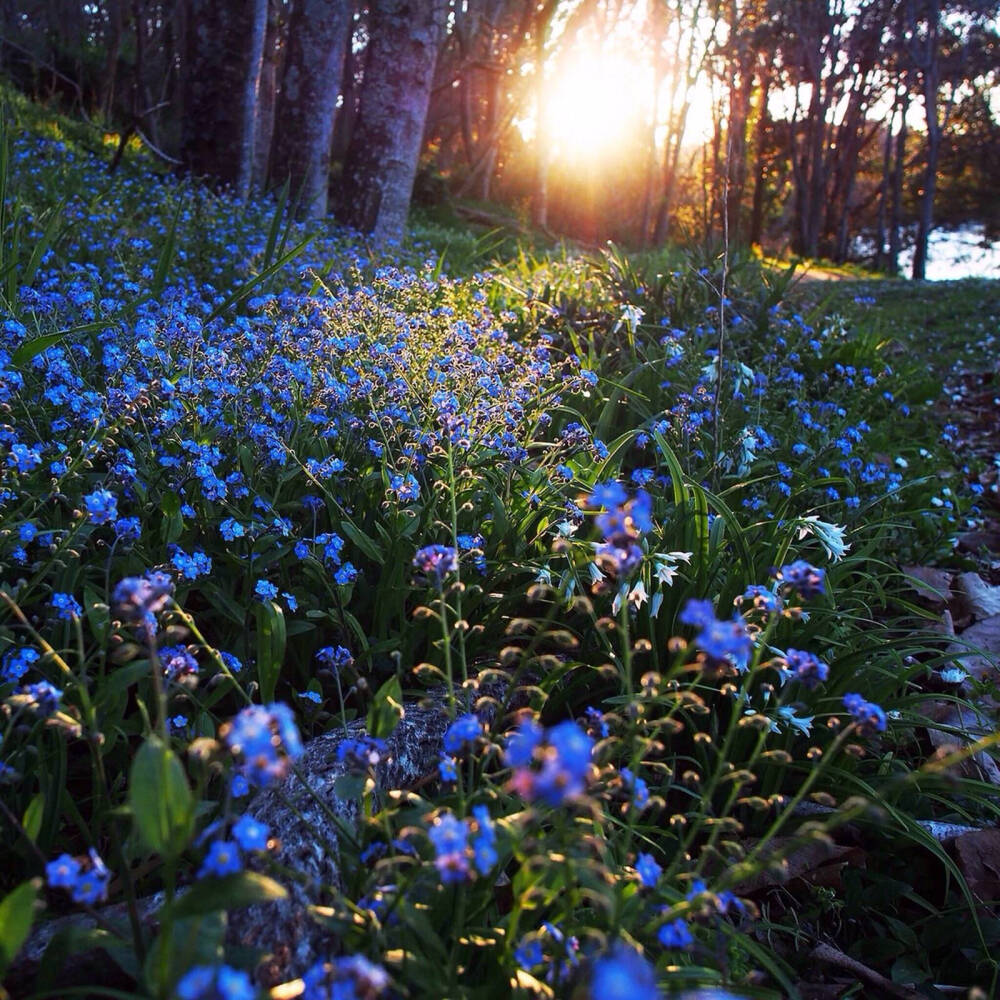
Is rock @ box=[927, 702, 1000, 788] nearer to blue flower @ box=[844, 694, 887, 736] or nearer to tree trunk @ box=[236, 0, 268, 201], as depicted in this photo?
blue flower @ box=[844, 694, 887, 736]

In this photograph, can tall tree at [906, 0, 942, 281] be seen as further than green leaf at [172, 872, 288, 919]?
Yes

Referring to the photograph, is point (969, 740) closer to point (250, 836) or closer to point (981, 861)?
point (981, 861)

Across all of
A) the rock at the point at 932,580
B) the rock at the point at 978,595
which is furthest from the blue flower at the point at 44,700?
the rock at the point at 978,595

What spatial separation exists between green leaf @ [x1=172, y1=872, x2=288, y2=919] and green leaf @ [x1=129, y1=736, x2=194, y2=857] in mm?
69

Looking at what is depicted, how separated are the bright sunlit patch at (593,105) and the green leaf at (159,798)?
24.2 meters

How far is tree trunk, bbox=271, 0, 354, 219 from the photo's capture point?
7496 mm

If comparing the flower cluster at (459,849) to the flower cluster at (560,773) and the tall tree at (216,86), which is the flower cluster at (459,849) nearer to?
the flower cluster at (560,773)

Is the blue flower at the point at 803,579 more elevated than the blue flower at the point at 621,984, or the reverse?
the blue flower at the point at 803,579

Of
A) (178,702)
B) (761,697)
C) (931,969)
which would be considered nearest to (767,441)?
(761,697)

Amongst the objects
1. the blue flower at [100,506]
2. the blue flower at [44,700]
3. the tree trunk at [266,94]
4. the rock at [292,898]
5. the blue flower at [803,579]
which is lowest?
the rock at [292,898]

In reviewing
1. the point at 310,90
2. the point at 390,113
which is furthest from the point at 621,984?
the point at 310,90

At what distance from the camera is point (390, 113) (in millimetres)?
6797

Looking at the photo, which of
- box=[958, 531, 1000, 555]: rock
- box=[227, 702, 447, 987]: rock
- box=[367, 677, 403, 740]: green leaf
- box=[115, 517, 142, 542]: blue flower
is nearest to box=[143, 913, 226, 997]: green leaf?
box=[227, 702, 447, 987]: rock

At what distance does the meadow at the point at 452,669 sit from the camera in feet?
3.62
